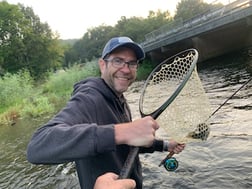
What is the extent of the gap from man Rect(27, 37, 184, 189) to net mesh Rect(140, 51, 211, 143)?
0.39 meters

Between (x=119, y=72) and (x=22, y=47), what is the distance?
5749cm

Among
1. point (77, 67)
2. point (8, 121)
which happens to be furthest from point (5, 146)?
point (77, 67)

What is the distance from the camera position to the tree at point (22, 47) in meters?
55.2

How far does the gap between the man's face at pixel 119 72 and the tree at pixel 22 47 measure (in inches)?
2158

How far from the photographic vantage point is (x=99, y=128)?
1.85 metres

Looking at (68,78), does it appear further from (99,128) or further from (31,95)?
(99,128)

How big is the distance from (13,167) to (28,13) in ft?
233

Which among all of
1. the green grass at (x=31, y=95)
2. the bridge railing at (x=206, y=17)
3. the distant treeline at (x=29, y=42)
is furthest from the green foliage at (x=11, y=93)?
the distant treeline at (x=29, y=42)

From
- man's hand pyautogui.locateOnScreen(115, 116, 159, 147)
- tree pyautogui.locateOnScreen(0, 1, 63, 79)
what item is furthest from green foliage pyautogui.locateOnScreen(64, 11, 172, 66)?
man's hand pyautogui.locateOnScreen(115, 116, 159, 147)

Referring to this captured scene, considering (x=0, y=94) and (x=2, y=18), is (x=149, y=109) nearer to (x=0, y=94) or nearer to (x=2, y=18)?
(x=0, y=94)

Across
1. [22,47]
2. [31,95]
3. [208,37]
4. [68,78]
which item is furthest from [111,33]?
[31,95]

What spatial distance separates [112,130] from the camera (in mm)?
1847

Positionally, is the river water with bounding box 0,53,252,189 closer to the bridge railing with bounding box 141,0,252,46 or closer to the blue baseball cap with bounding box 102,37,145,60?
the blue baseball cap with bounding box 102,37,145,60

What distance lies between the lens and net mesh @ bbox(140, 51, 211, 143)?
261cm
